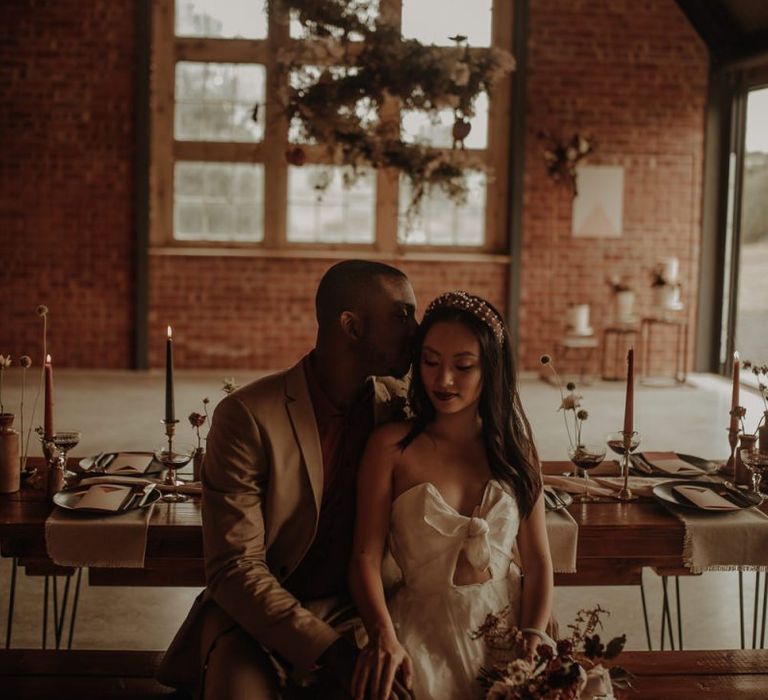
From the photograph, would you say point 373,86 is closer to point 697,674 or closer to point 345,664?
point 697,674

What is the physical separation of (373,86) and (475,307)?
18.5 ft

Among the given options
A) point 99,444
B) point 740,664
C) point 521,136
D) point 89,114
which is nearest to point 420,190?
point 521,136

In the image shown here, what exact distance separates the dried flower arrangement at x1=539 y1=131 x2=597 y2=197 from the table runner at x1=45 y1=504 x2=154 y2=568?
22.8 ft

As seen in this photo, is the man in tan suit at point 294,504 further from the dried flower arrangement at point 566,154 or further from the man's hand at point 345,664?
the dried flower arrangement at point 566,154

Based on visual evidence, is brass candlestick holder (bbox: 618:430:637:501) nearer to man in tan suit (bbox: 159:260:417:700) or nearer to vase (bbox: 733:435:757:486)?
vase (bbox: 733:435:757:486)

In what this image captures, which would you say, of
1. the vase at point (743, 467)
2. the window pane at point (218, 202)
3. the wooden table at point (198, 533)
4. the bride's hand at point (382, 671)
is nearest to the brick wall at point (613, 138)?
the window pane at point (218, 202)

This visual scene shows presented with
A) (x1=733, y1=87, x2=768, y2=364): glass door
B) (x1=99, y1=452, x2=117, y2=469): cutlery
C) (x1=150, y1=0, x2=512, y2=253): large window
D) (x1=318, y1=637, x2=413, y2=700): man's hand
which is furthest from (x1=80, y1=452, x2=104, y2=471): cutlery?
(x1=733, y1=87, x2=768, y2=364): glass door

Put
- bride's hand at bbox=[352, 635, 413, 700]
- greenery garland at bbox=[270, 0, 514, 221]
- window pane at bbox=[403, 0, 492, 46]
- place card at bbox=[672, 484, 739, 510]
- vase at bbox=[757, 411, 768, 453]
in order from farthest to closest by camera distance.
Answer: window pane at bbox=[403, 0, 492, 46], greenery garland at bbox=[270, 0, 514, 221], vase at bbox=[757, 411, 768, 453], place card at bbox=[672, 484, 739, 510], bride's hand at bbox=[352, 635, 413, 700]

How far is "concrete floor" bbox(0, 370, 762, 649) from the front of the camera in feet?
11.0

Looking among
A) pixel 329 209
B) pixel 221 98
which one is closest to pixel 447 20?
pixel 329 209

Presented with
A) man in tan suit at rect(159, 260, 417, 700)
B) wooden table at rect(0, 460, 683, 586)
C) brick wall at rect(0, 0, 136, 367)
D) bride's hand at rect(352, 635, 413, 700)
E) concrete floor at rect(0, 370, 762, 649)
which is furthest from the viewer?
brick wall at rect(0, 0, 136, 367)

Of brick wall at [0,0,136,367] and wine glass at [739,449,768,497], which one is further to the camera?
brick wall at [0,0,136,367]

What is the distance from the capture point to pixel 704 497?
2.47 m

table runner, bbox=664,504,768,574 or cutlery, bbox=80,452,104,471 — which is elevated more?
cutlery, bbox=80,452,104,471
